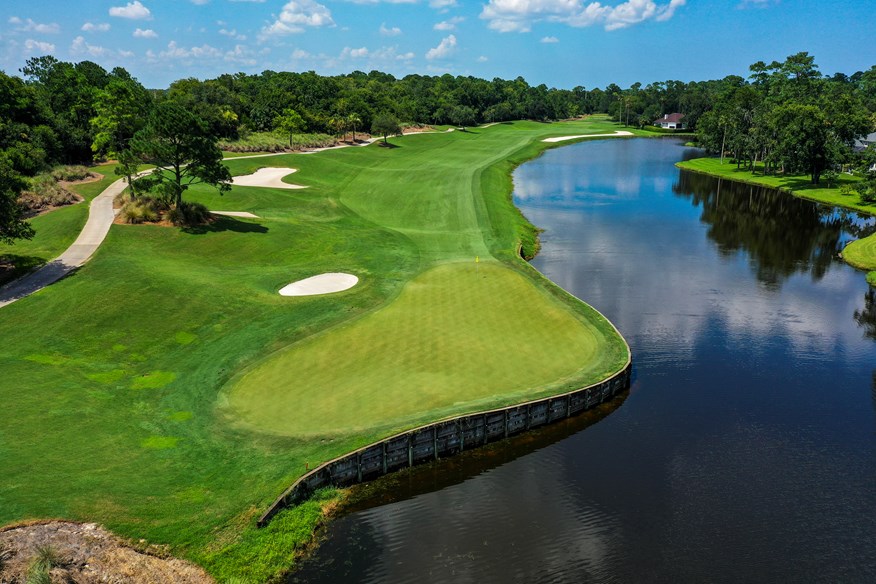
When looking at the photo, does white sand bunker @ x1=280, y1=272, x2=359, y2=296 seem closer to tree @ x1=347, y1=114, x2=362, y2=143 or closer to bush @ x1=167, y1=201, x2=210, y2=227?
bush @ x1=167, y1=201, x2=210, y2=227

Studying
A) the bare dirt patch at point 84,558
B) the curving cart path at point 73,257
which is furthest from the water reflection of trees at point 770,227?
Answer: the curving cart path at point 73,257

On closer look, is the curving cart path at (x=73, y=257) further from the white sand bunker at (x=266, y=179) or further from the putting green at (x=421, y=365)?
the white sand bunker at (x=266, y=179)

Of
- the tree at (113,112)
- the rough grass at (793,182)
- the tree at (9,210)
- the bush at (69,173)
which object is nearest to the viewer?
the tree at (9,210)

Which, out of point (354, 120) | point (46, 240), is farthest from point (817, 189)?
point (46, 240)

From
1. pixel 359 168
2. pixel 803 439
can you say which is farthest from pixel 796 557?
pixel 359 168

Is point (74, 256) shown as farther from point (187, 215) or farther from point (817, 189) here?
point (817, 189)

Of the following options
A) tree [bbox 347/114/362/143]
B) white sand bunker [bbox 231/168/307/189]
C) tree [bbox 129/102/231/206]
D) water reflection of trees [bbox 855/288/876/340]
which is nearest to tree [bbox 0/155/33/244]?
tree [bbox 129/102/231/206]

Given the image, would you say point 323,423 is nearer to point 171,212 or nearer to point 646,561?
point 646,561
